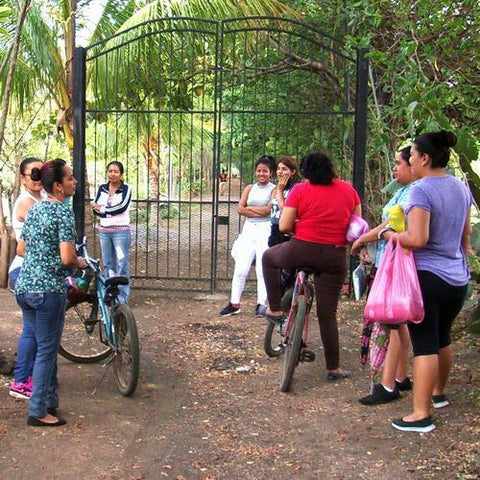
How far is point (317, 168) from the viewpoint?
16.4ft

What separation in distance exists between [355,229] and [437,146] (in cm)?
112

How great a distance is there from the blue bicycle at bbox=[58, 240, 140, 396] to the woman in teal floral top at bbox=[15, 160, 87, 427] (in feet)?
2.21

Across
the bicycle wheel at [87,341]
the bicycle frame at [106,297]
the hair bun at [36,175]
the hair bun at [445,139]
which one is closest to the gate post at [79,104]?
the bicycle wheel at [87,341]

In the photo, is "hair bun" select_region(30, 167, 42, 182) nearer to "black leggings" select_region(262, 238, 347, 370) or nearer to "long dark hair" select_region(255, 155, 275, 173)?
A: "black leggings" select_region(262, 238, 347, 370)

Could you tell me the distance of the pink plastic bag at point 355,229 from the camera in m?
5.02

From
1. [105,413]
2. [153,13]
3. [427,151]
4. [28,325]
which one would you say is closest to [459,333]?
[427,151]

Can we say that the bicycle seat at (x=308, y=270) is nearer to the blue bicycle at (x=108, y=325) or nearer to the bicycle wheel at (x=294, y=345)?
the bicycle wheel at (x=294, y=345)

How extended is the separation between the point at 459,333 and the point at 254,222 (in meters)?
2.29

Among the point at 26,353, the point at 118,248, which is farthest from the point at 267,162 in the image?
the point at 26,353

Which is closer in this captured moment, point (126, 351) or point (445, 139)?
point (445, 139)

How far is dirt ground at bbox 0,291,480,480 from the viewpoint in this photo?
12.2 feet

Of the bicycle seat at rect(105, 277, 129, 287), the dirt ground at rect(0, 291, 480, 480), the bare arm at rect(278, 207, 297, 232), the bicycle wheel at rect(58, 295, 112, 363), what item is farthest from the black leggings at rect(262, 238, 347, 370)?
the bicycle wheel at rect(58, 295, 112, 363)

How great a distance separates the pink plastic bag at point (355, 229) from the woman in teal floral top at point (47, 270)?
1.95m

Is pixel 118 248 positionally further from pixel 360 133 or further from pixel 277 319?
pixel 360 133
